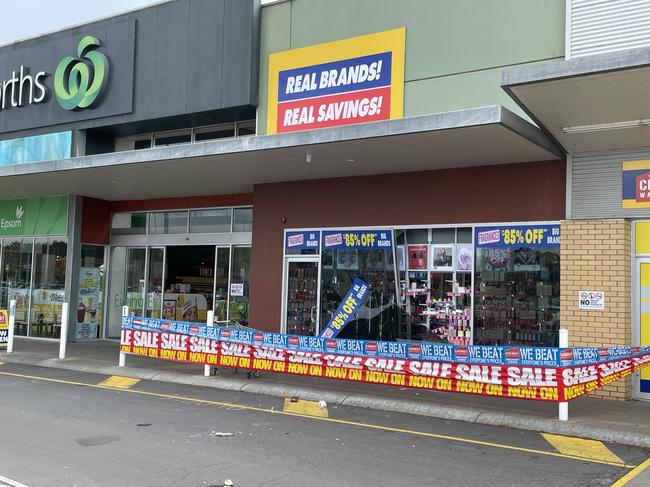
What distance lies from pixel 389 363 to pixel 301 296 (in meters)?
5.13

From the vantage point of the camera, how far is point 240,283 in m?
16.9

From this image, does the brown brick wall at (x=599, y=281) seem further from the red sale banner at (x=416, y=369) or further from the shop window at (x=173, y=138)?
the shop window at (x=173, y=138)

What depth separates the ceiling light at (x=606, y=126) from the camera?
9.40m

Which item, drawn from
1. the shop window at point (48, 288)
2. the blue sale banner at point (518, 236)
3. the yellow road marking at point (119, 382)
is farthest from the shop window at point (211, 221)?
the blue sale banner at point (518, 236)

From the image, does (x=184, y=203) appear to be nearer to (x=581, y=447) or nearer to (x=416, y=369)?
(x=416, y=369)

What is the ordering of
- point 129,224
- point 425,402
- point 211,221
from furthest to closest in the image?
point 129,224 < point 211,221 < point 425,402

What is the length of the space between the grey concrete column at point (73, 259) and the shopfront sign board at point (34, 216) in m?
0.31

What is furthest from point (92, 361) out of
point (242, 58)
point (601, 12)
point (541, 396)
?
point (601, 12)

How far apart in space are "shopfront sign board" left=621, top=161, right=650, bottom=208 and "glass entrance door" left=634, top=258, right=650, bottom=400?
0.99m

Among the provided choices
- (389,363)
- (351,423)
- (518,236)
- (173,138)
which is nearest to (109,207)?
(173,138)

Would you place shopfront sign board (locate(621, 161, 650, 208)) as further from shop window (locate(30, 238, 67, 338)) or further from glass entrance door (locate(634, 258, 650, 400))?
shop window (locate(30, 238, 67, 338))

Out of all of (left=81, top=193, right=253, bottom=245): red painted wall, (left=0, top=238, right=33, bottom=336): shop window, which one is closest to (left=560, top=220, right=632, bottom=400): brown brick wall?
(left=81, top=193, right=253, bottom=245): red painted wall

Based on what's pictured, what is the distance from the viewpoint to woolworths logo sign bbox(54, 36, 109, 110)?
57.2ft

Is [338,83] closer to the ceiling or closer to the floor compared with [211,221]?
closer to the ceiling
